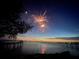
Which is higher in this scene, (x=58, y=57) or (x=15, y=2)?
(x=15, y=2)

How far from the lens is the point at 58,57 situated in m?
11.4

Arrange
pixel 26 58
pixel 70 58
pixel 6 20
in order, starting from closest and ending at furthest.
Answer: pixel 6 20 < pixel 26 58 < pixel 70 58

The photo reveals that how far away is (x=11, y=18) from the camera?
347 inches

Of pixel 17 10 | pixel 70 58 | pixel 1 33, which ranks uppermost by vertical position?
pixel 17 10

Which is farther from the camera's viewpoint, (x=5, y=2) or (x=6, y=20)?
(x=6, y=20)

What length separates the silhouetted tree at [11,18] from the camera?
8055 millimetres

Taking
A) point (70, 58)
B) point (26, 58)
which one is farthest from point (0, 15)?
point (70, 58)

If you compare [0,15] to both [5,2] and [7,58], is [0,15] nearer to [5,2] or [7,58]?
[5,2]

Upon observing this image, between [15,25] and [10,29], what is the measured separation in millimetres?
436

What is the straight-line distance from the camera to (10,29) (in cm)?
933

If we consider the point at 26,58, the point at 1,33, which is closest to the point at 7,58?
the point at 26,58

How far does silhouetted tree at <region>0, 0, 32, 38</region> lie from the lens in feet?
26.4

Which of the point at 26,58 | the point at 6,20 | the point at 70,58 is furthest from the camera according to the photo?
the point at 70,58

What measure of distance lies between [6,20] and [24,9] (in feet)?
4.74
